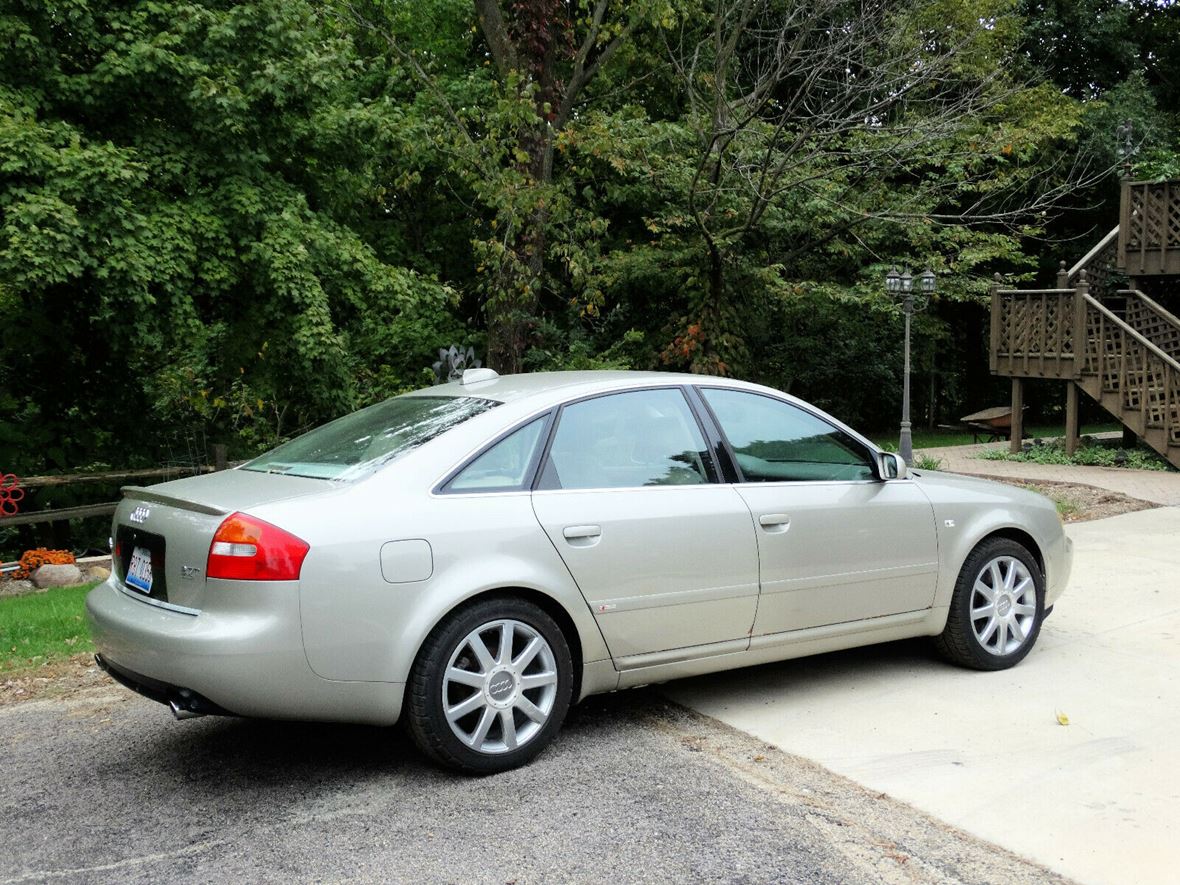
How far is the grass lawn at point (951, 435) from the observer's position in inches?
985

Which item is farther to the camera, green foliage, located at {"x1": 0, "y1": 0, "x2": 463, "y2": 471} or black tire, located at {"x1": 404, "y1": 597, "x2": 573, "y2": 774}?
green foliage, located at {"x1": 0, "y1": 0, "x2": 463, "y2": 471}

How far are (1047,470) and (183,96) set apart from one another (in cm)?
1262

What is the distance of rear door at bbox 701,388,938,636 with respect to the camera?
16.2ft

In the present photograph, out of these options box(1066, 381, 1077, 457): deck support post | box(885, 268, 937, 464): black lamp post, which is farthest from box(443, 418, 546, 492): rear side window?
box(1066, 381, 1077, 457): deck support post

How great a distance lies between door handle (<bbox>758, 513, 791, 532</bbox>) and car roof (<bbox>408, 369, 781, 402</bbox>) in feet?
2.19

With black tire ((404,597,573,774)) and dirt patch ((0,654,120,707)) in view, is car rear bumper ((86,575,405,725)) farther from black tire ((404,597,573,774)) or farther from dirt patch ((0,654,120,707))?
dirt patch ((0,654,120,707))

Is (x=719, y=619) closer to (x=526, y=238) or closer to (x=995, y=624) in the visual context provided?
(x=995, y=624)

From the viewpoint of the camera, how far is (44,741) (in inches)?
191

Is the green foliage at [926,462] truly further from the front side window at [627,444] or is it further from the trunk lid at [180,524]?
the trunk lid at [180,524]

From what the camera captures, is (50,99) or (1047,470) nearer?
(50,99)

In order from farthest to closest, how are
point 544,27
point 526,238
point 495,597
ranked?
point 544,27 → point 526,238 → point 495,597

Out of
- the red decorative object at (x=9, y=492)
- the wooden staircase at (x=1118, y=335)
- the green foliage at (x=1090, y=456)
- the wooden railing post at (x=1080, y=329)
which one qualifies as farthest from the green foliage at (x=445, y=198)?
the green foliage at (x=1090, y=456)

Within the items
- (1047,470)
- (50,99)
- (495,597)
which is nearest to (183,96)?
(50,99)

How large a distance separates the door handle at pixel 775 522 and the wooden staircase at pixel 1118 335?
13189 millimetres
